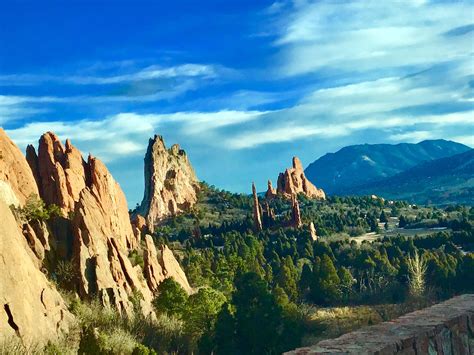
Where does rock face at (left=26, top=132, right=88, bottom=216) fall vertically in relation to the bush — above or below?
above

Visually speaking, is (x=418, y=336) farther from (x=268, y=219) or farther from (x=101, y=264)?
(x=268, y=219)

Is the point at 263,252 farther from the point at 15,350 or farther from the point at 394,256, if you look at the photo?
the point at 15,350

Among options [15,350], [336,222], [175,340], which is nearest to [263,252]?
[336,222]

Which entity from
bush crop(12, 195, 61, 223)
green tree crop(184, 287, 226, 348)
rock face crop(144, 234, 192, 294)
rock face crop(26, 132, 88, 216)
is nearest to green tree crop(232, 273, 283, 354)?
green tree crop(184, 287, 226, 348)

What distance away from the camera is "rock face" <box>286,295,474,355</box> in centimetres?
1125

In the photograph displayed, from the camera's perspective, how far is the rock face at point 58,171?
6406 centimetres

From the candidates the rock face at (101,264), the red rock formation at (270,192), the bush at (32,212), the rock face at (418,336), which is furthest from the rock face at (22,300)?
the red rock formation at (270,192)

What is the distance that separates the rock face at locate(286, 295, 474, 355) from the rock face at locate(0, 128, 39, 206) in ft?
151

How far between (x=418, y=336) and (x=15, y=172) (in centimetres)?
5250

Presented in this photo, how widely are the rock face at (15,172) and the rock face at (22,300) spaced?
2062 cm

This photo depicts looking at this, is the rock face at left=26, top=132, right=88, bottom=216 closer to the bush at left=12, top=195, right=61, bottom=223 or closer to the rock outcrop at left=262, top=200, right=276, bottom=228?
the bush at left=12, top=195, right=61, bottom=223

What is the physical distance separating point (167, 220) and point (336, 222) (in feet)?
183

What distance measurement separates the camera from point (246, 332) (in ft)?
125

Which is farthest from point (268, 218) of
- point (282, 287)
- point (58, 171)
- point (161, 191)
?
point (58, 171)
